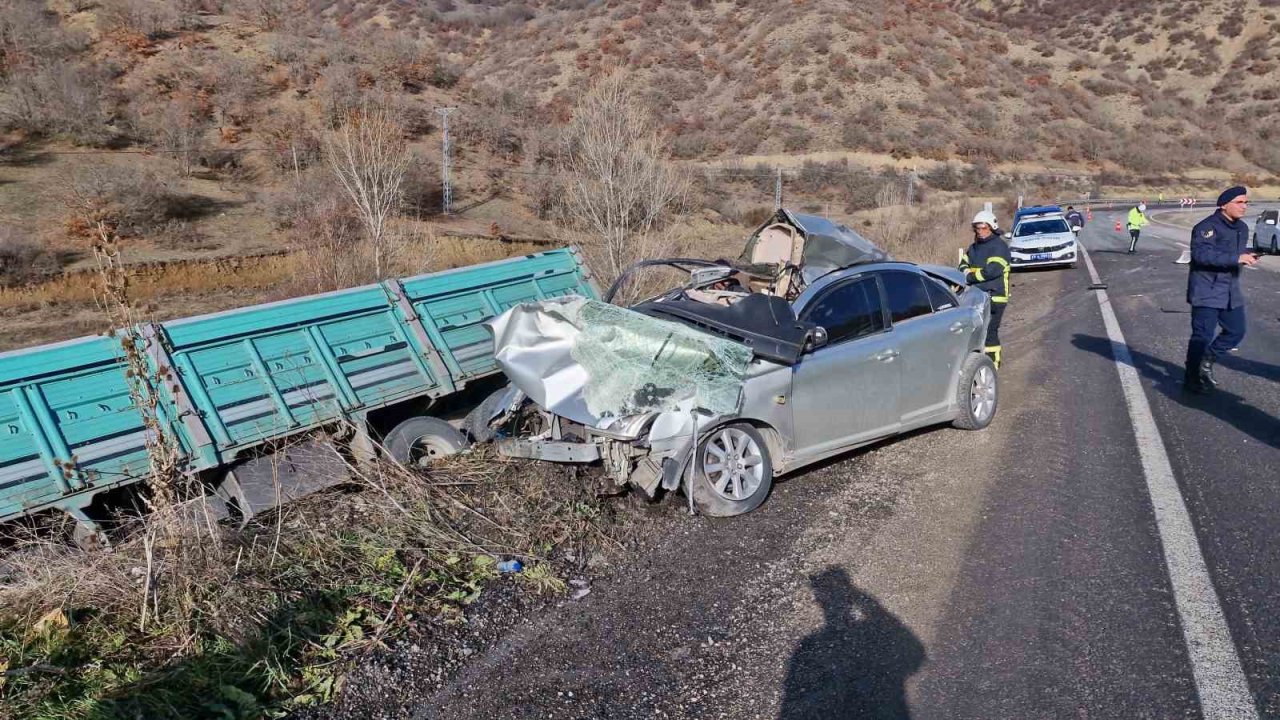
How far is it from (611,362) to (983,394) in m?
3.60

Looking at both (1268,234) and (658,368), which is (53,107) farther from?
(1268,234)

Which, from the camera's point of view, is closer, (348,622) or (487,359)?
(348,622)

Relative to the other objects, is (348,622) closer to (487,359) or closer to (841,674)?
(841,674)

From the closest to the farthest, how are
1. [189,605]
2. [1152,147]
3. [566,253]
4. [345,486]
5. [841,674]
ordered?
[841,674], [189,605], [345,486], [566,253], [1152,147]

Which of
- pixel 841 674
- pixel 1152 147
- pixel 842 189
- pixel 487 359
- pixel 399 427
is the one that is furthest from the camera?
pixel 1152 147

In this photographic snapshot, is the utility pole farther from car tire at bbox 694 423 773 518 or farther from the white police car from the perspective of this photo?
car tire at bbox 694 423 773 518

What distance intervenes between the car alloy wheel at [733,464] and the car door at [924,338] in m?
1.58

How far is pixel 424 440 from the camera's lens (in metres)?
6.61

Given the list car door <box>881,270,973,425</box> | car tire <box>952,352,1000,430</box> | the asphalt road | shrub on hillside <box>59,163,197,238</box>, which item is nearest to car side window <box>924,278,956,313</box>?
car door <box>881,270,973,425</box>

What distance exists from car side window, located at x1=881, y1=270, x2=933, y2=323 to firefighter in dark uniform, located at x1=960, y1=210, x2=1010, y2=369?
2.12 m

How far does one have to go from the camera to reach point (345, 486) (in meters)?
5.88

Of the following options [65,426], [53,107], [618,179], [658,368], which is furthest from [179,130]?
[658,368]

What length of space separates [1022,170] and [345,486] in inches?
1872

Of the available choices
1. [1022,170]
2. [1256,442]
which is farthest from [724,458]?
[1022,170]
